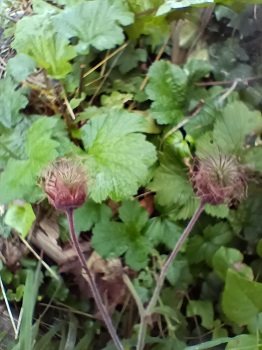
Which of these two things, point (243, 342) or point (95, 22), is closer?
point (243, 342)

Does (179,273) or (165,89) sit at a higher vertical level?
(165,89)

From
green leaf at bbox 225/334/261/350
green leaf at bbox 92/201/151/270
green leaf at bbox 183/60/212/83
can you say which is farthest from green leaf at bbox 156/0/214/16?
green leaf at bbox 225/334/261/350

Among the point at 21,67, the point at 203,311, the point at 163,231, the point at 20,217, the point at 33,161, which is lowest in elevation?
the point at 203,311

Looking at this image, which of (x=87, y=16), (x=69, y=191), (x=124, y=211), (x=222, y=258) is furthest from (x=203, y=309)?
(x=87, y=16)

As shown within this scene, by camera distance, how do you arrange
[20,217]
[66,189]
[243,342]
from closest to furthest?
1. [66,189]
2. [243,342]
3. [20,217]

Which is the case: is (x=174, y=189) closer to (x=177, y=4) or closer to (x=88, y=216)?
(x=88, y=216)

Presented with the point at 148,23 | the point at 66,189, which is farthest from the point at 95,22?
the point at 66,189

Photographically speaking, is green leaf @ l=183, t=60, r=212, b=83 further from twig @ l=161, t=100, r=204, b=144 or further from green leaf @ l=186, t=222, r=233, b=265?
green leaf @ l=186, t=222, r=233, b=265
